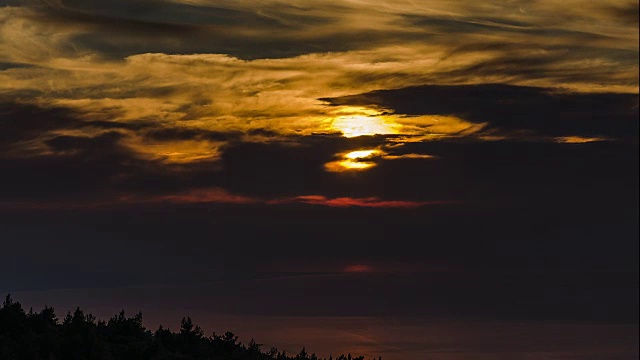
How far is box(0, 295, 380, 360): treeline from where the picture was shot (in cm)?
5078

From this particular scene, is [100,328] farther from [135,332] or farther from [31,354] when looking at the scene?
[31,354]

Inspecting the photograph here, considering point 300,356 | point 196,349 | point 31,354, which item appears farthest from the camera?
point 300,356

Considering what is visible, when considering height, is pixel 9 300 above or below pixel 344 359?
above

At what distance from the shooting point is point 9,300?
57938mm

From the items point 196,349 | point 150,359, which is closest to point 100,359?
point 150,359

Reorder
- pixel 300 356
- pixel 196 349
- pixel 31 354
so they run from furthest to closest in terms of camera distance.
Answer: pixel 300 356 < pixel 196 349 < pixel 31 354

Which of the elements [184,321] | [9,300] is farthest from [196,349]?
[9,300]

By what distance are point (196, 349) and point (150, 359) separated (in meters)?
4.50

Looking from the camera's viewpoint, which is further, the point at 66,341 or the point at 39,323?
the point at 39,323

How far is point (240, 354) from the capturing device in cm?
5622

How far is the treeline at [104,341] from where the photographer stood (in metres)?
50.8

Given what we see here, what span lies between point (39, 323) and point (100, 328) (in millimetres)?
3163

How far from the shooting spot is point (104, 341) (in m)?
52.6

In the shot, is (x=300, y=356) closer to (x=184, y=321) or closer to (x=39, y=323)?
(x=184, y=321)
